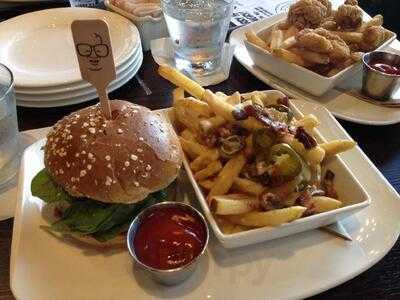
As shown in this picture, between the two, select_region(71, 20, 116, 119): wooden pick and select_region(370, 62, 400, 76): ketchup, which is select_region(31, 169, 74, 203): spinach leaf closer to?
select_region(71, 20, 116, 119): wooden pick

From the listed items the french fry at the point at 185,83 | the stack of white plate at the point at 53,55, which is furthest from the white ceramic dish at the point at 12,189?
the french fry at the point at 185,83

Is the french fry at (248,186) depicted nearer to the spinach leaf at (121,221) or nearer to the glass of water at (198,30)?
the spinach leaf at (121,221)

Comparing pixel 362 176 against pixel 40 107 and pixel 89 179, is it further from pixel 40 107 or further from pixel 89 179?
pixel 40 107

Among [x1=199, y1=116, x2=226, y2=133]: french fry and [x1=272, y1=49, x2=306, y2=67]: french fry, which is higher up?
[x1=199, y1=116, x2=226, y2=133]: french fry

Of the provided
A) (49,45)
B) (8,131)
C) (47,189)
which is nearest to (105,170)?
(47,189)

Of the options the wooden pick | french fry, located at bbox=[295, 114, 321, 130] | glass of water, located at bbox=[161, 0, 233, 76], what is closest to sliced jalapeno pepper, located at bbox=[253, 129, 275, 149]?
french fry, located at bbox=[295, 114, 321, 130]

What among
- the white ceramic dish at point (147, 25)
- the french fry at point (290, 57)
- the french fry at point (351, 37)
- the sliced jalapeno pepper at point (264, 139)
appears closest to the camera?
the sliced jalapeno pepper at point (264, 139)

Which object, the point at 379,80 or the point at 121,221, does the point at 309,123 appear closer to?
the point at 379,80

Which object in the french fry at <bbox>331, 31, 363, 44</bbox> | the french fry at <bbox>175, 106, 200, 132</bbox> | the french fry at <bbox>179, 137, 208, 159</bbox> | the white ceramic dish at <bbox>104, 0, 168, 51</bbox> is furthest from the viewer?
the white ceramic dish at <bbox>104, 0, 168, 51</bbox>
